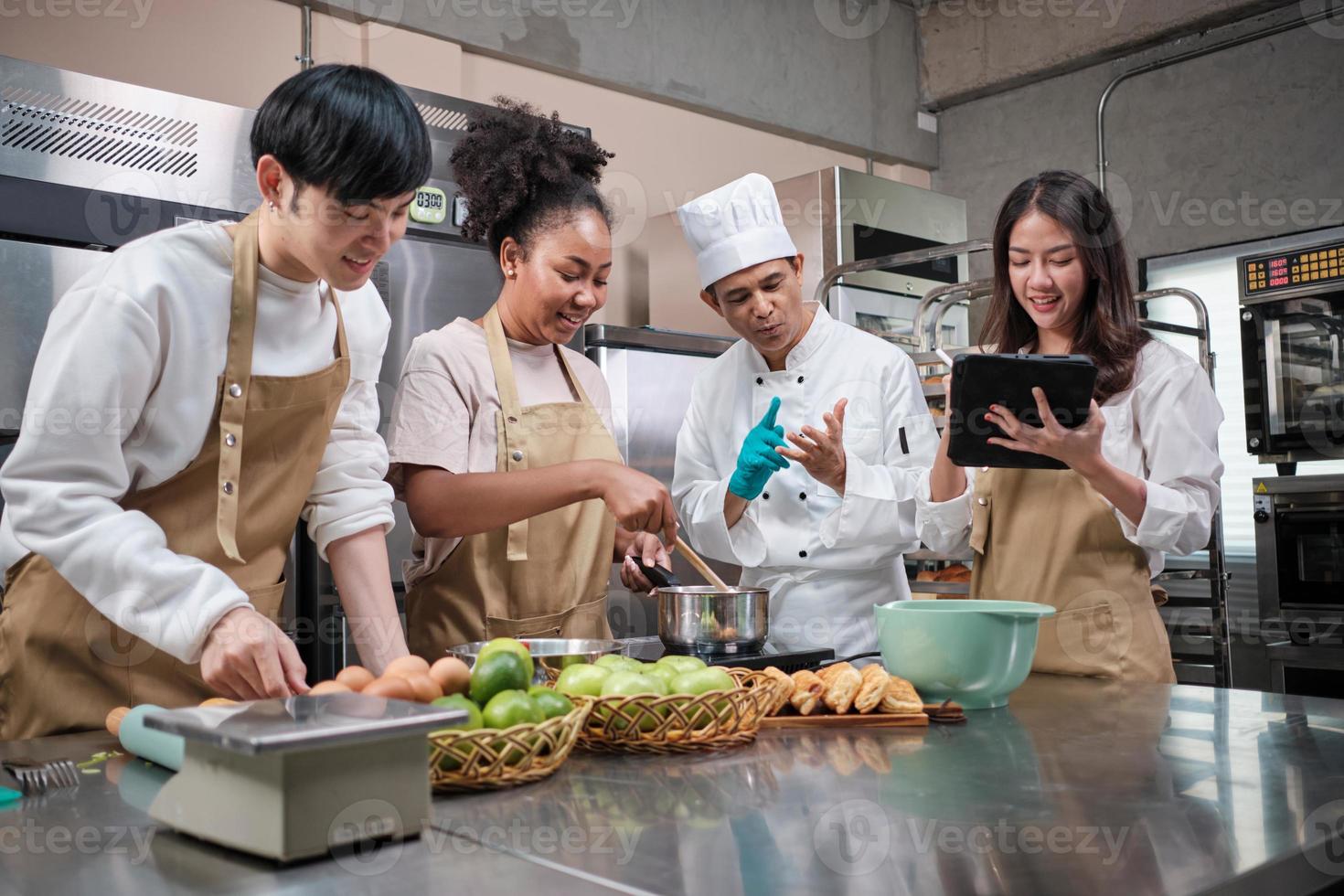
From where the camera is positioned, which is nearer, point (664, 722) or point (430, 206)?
point (664, 722)

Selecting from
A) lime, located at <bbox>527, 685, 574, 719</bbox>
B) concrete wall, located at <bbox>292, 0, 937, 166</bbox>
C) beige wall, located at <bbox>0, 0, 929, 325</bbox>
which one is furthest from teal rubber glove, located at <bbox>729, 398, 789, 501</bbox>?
concrete wall, located at <bbox>292, 0, 937, 166</bbox>

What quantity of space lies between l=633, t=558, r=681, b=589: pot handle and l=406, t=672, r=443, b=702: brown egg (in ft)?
2.33

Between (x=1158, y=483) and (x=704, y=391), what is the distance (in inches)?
37.2

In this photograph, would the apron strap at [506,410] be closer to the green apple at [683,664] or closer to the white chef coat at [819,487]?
the white chef coat at [819,487]

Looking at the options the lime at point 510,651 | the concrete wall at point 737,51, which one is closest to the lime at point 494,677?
the lime at point 510,651

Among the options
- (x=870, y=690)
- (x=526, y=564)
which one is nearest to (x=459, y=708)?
(x=870, y=690)

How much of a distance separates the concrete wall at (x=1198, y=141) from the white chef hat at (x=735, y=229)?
130 inches

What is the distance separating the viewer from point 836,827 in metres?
0.88

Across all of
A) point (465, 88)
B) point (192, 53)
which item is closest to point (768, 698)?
point (192, 53)

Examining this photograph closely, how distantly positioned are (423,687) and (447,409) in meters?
0.92

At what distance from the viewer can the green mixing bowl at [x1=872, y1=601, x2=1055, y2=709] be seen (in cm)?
135

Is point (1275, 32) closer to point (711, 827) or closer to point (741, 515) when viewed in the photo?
point (741, 515)

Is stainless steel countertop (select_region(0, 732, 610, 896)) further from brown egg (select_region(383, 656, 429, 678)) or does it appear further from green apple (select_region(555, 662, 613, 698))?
green apple (select_region(555, 662, 613, 698))

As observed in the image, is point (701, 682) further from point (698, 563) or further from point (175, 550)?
point (175, 550)
